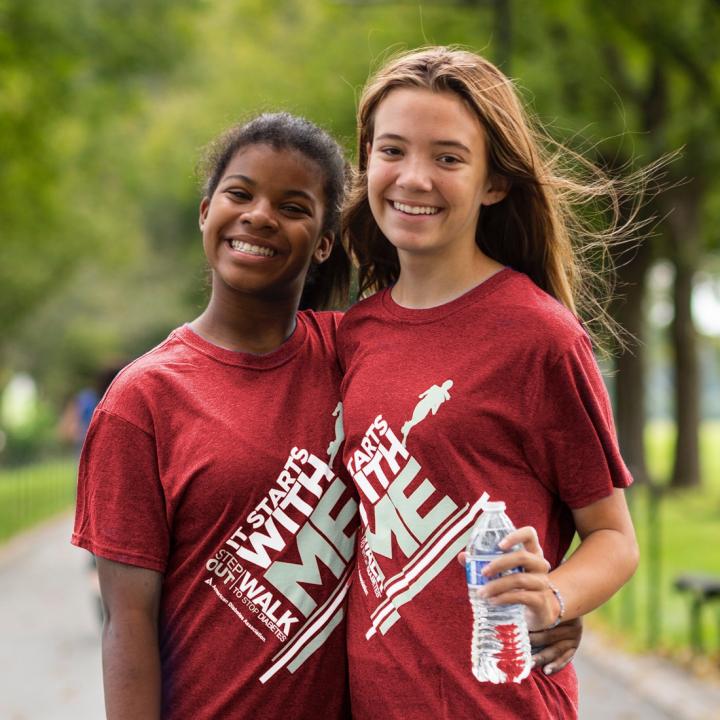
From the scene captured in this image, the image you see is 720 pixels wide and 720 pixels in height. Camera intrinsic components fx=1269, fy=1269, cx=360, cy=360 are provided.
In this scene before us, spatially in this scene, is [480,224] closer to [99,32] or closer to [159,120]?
[99,32]

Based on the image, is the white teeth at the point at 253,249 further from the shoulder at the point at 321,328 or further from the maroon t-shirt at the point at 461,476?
the maroon t-shirt at the point at 461,476

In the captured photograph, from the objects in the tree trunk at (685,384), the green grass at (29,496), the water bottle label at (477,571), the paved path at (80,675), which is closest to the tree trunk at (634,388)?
the tree trunk at (685,384)

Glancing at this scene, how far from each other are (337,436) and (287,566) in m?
0.33

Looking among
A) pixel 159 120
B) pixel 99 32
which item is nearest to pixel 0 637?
pixel 99 32

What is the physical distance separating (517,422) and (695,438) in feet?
78.3

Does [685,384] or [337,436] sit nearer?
[337,436]

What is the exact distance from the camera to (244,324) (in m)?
3.11

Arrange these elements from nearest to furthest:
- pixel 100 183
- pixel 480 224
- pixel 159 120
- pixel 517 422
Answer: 1. pixel 517 422
2. pixel 480 224
3. pixel 100 183
4. pixel 159 120

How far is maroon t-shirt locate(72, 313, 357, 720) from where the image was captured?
9.37 ft

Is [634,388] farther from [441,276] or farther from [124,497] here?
[124,497]

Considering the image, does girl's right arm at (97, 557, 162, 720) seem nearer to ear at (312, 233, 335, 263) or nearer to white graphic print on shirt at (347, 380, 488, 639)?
white graphic print on shirt at (347, 380, 488, 639)

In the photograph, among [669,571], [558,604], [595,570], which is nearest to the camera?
[558,604]

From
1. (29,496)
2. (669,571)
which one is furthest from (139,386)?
(29,496)

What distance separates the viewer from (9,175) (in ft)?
67.5
